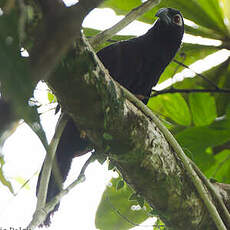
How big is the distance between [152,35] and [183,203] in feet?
4.68

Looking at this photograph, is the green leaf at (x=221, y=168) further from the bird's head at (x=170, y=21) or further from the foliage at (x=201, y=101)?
the bird's head at (x=170, y=21)

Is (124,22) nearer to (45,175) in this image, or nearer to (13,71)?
(45,175)

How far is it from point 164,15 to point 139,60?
1.69 ft

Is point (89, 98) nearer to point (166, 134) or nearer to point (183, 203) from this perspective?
point (166, 134)

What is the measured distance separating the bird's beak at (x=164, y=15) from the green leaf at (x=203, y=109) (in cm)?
58

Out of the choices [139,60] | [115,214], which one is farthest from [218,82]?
[115,214]

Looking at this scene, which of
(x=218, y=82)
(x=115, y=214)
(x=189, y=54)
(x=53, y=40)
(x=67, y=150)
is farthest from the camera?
(x=218, y=82)

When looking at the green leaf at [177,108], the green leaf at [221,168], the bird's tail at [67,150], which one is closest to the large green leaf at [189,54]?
the green leaf at [177,108]

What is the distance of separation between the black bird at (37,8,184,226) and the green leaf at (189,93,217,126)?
0.39 m

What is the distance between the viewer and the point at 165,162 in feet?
5.91

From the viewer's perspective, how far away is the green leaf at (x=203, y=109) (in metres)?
3.01

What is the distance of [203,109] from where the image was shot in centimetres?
303

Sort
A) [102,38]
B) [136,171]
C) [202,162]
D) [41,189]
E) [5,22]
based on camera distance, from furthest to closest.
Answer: [202,162] < [136,171] < [102,38] < [41,189] < [5,22]

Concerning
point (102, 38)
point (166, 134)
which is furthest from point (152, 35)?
point (102, 38)
